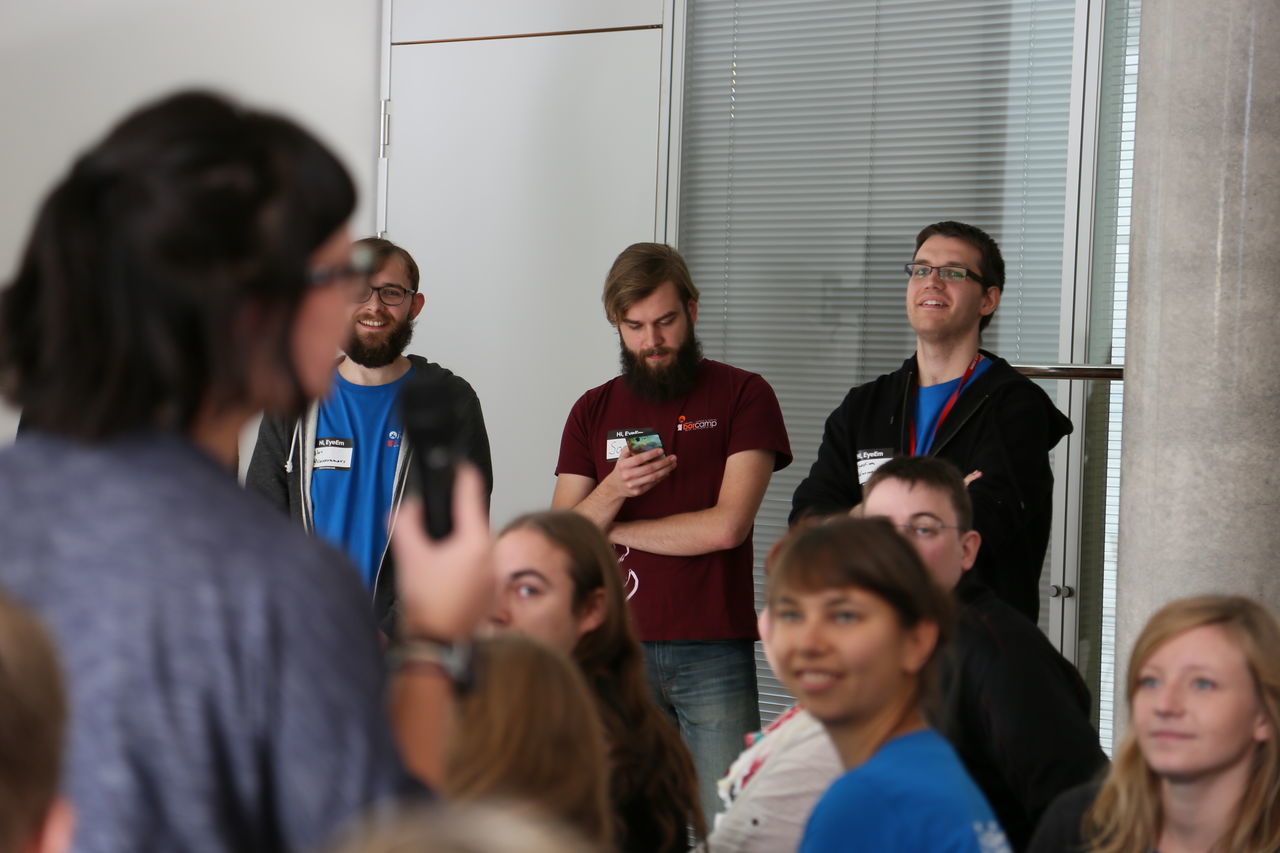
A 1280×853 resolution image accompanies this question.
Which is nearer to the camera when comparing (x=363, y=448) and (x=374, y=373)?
(x=363, y=448)

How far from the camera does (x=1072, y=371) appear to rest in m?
4.00

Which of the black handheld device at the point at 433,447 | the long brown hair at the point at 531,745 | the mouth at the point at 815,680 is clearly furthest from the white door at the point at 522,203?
the black handheld device at the point at 433,447

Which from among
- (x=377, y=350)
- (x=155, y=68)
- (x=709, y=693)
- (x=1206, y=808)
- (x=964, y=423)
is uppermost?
(x=155, y=68)

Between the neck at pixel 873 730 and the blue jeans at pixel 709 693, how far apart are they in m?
1.84

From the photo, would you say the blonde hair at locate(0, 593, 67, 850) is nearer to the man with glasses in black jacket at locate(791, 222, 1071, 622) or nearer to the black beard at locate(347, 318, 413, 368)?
the man with glasses in black jacket at locate(791, 222, 1071, 622)

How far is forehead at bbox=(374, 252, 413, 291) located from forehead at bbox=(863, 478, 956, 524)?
172 centimetres

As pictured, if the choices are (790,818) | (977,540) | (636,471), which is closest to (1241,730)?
(790,818)

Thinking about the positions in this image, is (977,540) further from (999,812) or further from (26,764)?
(26,764)

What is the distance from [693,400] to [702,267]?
5.83 feet

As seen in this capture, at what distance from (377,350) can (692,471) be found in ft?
3.14

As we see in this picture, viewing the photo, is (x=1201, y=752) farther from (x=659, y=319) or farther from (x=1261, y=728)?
(x=659, y=319)

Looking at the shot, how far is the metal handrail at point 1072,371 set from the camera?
3.93 metres

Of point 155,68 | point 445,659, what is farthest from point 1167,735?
point 155,68

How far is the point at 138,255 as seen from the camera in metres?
1.14
